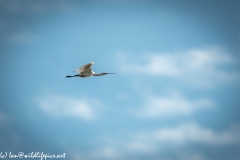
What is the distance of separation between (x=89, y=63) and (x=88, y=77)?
3.47 m

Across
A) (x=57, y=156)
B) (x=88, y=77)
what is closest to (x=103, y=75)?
(x=88, y=77)

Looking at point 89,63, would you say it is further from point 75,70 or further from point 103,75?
point 103,75

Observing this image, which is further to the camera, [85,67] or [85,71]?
[85,71]

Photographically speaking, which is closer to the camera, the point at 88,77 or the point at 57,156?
the point at 57,156

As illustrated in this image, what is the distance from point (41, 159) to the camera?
5619cm

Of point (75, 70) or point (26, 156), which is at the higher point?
point (75, 70)

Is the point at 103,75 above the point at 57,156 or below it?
above

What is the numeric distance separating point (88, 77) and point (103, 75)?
2055 millimetres

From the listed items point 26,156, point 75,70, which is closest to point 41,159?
point 26,156

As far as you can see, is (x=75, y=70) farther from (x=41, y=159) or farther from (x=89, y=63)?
(x=41, y=159)

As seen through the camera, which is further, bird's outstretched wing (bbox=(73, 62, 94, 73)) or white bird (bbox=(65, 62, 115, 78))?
white bird (bbox=(65, 62, 115, 78))

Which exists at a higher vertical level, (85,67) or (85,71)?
(85,71)

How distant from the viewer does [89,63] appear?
57156 mm

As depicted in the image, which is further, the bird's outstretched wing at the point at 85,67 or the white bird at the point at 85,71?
the white bird at the point at 85,71
